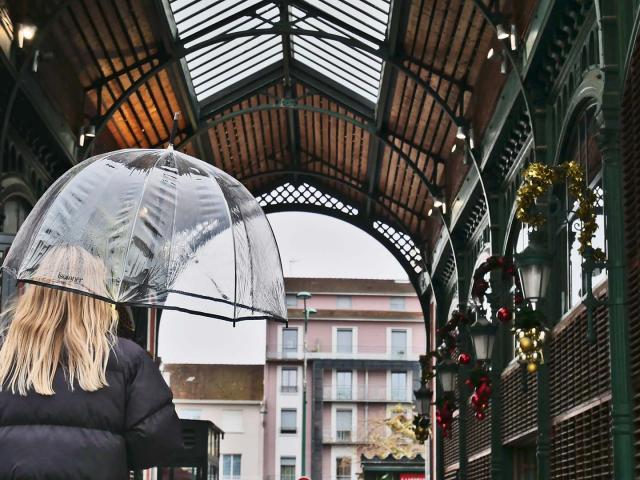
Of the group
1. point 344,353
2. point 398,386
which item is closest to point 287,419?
point 344,353

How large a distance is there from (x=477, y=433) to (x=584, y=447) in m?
8.47

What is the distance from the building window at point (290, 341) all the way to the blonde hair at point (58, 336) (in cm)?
5297

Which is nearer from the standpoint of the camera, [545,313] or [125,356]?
[125,356]

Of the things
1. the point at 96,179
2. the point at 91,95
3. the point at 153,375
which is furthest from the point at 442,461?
the point at 153,375

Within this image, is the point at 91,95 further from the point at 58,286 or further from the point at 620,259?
the point at 58,286

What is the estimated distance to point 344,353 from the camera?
56.4 m

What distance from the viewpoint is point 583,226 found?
346 inches

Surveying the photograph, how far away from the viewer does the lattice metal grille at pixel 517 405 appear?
14383mm

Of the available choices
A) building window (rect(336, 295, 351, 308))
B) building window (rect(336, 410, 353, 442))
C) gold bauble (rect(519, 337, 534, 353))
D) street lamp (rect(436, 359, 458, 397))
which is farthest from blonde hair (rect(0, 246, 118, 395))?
building window (rect(336, 295, 351, 308))

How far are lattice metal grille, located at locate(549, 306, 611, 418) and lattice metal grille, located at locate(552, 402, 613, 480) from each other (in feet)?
0.41

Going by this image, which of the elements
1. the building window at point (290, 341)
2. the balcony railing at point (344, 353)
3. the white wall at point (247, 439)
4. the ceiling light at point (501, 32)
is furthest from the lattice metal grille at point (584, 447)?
the building window at point (290, 341)

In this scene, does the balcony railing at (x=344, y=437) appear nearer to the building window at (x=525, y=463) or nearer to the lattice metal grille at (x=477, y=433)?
the lattice metal grille at (x=477, y=433)

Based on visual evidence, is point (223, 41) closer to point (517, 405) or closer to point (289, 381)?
point (517, 405)

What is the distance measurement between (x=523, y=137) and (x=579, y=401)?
189 inches
